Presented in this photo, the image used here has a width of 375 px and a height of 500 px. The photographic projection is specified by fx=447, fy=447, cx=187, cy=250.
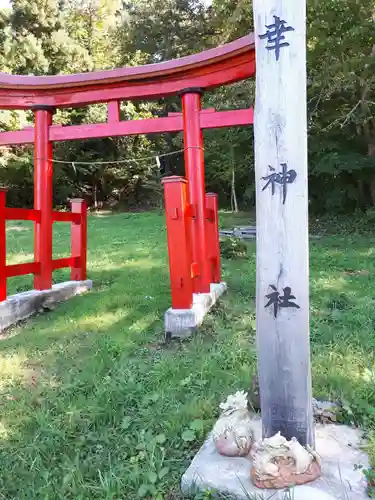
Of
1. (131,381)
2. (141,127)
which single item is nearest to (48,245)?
(141,127)

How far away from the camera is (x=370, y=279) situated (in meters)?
6.25

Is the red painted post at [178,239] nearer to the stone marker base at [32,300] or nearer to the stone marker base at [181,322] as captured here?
the stone marker base at [181,322]

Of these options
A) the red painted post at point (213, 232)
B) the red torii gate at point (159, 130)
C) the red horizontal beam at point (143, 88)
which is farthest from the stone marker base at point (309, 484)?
the red horizontal beam at point (143, 88)

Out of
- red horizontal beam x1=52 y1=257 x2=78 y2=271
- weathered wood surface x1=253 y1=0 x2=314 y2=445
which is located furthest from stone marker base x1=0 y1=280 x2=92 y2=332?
weathered wood surface x1=253 y1=0 x2=314 y2=445

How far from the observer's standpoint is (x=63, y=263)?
19.6ft

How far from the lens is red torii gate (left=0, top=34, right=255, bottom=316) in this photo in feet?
14.0

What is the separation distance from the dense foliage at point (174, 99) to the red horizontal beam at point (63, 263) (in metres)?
5.07

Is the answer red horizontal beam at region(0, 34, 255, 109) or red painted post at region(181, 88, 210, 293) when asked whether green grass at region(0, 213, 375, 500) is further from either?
red horizontal beam at region(0, 34, 255, 109)

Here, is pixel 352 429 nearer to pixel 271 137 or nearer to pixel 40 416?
pixel 271 137

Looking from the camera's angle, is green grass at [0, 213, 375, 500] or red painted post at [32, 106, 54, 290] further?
red painted post at [32, 106, 54, 290]

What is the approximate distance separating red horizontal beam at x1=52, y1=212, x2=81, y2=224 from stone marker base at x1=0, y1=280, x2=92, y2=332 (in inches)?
33.7

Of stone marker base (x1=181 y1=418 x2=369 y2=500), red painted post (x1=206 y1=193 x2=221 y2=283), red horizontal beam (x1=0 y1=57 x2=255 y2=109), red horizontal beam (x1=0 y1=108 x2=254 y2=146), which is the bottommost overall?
stone marker base (x1=181 y1=418 x2=369 y2=500)

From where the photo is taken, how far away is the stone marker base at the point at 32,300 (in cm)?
479

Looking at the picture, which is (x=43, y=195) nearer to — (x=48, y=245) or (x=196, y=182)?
(x=48, y=245)
